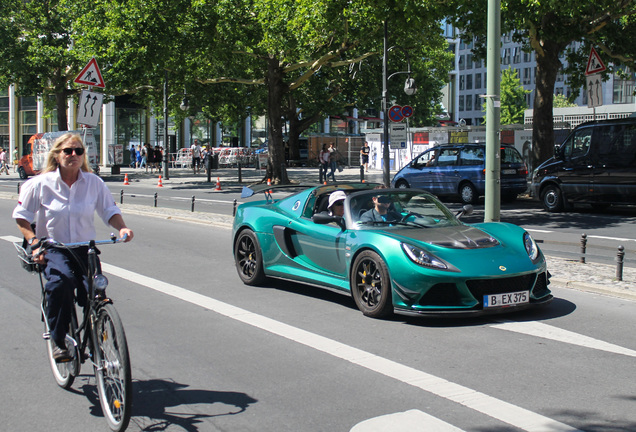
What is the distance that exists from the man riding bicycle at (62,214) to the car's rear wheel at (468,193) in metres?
18.0

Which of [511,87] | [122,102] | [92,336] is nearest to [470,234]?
[92,336]

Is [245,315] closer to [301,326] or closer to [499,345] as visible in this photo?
[301,326]

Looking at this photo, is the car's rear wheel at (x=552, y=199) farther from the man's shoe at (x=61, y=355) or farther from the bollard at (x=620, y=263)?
the man's shoe at (x=61, y=355)

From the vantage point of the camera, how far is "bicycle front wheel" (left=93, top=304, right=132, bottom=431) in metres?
3.98

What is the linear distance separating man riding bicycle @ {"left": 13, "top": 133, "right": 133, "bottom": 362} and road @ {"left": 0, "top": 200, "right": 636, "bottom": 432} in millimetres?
632

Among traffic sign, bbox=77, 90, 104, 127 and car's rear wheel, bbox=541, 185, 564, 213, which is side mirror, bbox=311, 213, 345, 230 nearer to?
traffic sign, bbox=77, 90, 104, 127

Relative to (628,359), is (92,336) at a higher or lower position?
higher

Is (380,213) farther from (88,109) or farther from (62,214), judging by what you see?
(88,109)

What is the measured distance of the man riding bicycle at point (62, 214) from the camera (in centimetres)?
466

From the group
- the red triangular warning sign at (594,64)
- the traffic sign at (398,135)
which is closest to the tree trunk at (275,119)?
the traffic sign at (398,135)

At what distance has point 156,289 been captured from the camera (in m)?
8.75

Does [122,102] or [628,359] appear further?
[122,102]

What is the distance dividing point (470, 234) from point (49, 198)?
13.5 ft

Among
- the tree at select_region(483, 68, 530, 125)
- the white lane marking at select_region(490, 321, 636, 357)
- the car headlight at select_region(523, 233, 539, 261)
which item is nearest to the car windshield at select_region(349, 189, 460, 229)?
the car headlight at select_region(523, 233, 539, 261)
